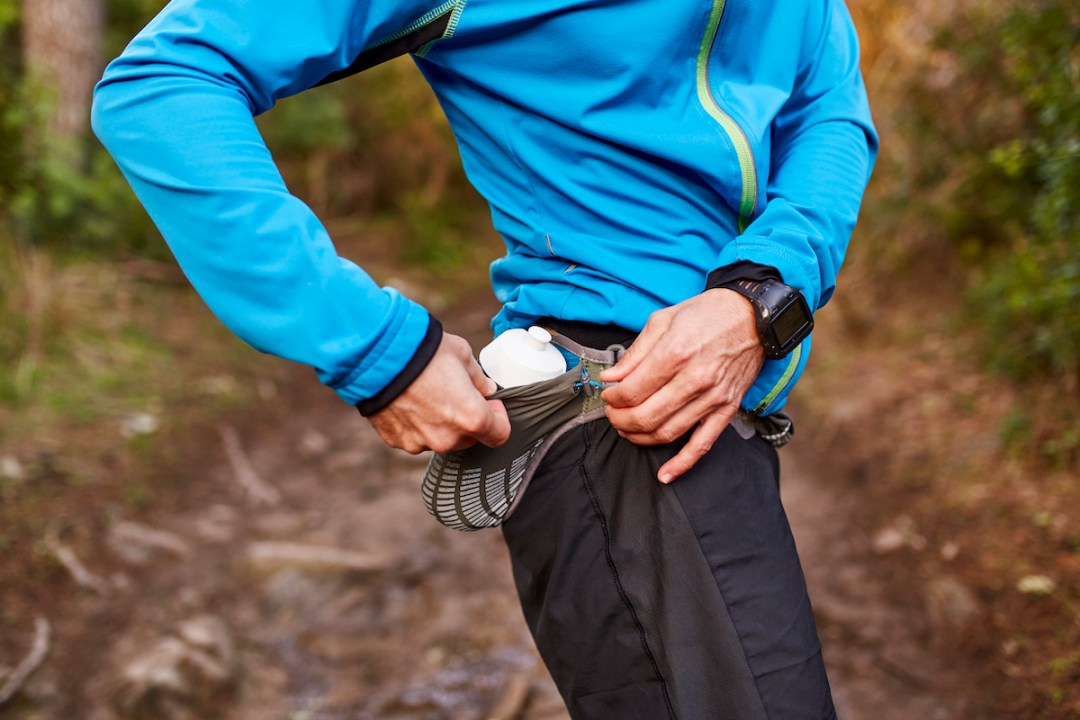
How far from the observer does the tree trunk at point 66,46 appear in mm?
7008

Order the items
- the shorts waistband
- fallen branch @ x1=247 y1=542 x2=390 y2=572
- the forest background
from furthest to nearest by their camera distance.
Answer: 1. fallen branch @ x1=247 y1=542 x2=390 y2=572
2. the forest background
3. the shorts waistband

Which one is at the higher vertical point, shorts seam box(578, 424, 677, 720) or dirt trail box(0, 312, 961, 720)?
shorts seam box(578, 424, 677, 720)

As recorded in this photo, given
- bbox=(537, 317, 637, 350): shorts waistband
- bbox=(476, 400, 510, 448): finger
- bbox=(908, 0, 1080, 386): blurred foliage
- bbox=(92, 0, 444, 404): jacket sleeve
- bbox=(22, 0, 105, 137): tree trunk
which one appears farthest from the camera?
bbox=(22, 0, 105, 137): tree trunk

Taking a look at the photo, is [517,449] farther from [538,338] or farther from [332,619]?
[332,619]

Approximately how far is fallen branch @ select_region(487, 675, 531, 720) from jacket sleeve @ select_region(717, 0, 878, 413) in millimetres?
1998

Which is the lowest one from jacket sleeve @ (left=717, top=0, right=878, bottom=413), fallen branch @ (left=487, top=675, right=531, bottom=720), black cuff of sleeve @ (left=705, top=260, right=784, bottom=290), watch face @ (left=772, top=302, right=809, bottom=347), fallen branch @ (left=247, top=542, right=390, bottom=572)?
fallen branch @ (left=247, top=542, right=390, bottom=572)

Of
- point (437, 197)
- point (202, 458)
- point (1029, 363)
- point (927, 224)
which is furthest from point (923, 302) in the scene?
point (437, 197)

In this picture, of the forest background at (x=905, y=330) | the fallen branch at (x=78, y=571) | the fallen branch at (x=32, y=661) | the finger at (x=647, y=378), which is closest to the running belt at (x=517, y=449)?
the finger at (x=647, y=378)

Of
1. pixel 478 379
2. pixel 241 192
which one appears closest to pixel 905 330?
pixel 478 379

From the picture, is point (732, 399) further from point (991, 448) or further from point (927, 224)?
point (927, 224)

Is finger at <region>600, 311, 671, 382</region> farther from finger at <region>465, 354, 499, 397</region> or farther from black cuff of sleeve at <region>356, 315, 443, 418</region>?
black cuff of sleeve at <region>356, 315, 443, 418</region>

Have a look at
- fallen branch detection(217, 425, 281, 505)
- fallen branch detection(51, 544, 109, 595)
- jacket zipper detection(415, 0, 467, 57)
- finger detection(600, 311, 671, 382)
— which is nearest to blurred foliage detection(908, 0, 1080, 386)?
finger detection(600, 311, 671, 382)

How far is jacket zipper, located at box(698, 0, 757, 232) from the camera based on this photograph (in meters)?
1.34

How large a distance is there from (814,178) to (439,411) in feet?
2.65
